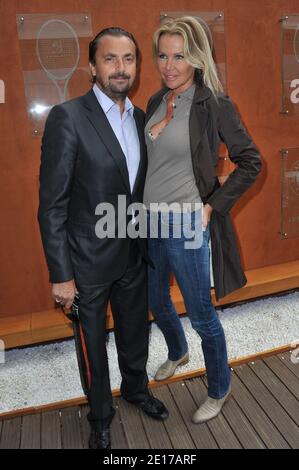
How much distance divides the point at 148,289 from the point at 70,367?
0.95 m

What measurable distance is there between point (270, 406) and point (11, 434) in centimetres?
147

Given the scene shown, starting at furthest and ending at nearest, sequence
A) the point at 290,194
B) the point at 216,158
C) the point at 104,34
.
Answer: the point at 290,194 < the point at 216,158 < the point at 104,34

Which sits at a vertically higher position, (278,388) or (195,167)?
(195,167)

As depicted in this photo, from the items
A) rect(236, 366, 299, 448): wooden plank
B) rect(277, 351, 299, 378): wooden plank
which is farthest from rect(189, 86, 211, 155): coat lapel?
rect(277, 351, 299, 378): wooden plank

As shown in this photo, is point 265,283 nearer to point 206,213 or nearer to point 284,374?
point 284,374

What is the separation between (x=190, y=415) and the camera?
7.46ft

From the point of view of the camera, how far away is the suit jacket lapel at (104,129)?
1.70 m

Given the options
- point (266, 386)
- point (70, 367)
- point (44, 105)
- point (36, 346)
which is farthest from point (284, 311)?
point (44, 105)

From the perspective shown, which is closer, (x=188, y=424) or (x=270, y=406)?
(x=188, y=424)

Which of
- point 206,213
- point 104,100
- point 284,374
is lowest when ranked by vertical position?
point 284,374

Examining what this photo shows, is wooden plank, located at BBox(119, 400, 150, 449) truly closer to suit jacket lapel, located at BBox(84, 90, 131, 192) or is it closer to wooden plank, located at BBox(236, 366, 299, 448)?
wooden plank, located at BBox(236, 366, 299, 448)

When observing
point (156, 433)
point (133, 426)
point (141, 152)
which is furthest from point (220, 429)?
point (141, 152)

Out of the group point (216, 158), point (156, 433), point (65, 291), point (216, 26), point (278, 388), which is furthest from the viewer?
point (216, 26)

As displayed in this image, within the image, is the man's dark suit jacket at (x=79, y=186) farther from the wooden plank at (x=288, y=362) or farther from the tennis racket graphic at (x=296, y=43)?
the tennis racket graphic at (x=296, y=43)
